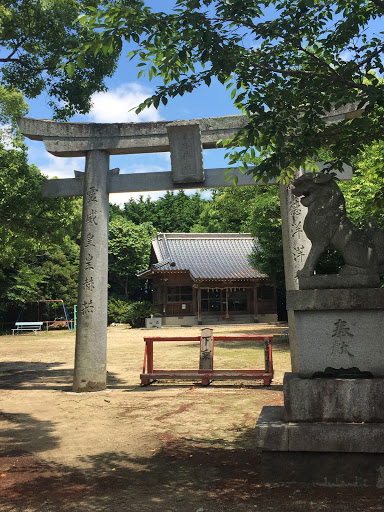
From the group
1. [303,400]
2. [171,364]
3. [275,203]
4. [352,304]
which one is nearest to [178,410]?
[303,400]

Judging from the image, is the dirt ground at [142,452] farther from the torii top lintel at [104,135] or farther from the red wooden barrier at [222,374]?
the torii top lintel at [104,135]

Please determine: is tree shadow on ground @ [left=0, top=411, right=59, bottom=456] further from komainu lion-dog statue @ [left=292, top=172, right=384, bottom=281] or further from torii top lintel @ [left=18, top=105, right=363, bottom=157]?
torii top lintel @ [left=18, top=105, right=363, bottom=157]

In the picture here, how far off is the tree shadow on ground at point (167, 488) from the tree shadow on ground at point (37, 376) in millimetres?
4419

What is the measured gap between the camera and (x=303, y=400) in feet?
13.8

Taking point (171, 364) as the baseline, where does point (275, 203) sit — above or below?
above

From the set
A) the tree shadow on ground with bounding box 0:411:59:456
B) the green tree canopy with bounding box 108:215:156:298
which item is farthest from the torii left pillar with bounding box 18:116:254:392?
the green tree canopy with bounding box 108:215:156:298

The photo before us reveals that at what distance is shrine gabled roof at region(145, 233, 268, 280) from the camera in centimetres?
3067

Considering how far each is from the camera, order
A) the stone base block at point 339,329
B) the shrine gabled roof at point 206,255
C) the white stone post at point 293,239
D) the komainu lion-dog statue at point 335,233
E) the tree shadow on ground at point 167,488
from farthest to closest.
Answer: the shrine gabled roof at point 206,255 → the white stone post at point 293,239 → the komainu lion-dog statue at point 335,233 → the stone base block at point 339,329 → the tree shadow on ground at point 167,488

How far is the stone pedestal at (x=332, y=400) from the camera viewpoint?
395 cm

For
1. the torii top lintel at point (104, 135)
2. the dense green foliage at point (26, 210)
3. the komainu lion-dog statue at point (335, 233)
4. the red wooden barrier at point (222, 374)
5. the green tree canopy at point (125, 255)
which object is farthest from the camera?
the green tree canopy at point (125, 255)

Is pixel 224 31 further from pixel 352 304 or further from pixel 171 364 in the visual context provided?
pixel 171 364

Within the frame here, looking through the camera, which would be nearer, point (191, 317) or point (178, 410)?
point (178, 410)

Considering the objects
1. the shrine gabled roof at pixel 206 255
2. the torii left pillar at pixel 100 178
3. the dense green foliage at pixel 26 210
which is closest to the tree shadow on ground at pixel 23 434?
the torii left pillar at pixel 100 178

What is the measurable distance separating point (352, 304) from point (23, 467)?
11.8 ft
